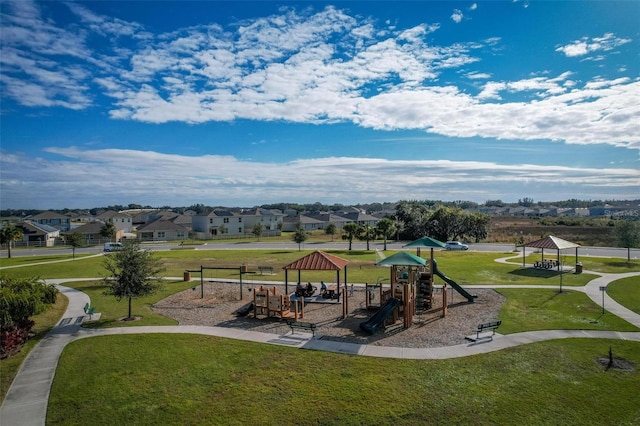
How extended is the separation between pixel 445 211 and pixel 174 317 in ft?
182

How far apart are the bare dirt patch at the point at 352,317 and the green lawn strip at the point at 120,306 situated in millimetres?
701

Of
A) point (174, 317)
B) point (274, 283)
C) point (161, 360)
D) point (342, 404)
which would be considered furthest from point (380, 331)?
point (274, 283)

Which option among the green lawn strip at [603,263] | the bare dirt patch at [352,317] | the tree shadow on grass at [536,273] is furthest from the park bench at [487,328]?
the green lawn strip at [603,263]

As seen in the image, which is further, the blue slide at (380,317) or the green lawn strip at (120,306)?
the green lawn strip at (120,306)

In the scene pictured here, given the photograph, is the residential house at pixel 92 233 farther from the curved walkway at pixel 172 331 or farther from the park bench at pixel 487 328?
the park bench at pixel 487 328

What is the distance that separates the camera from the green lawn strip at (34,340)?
43.0ft

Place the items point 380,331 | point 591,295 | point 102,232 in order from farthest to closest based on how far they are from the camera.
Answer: point 102,232
point 591,295
point 380,331

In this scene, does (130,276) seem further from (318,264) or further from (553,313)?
(553,313)

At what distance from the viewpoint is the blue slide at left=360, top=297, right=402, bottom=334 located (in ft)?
57.7

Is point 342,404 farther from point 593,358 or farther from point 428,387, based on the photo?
point 593,358

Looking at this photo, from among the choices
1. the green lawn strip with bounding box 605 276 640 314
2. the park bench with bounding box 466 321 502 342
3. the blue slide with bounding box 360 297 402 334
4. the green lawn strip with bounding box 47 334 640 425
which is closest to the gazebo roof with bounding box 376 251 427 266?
the blue slide with bounding box 360 297 402 334

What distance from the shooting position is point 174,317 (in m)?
20.7

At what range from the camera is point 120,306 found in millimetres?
22906

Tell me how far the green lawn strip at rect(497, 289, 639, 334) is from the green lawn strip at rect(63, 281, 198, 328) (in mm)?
16947
